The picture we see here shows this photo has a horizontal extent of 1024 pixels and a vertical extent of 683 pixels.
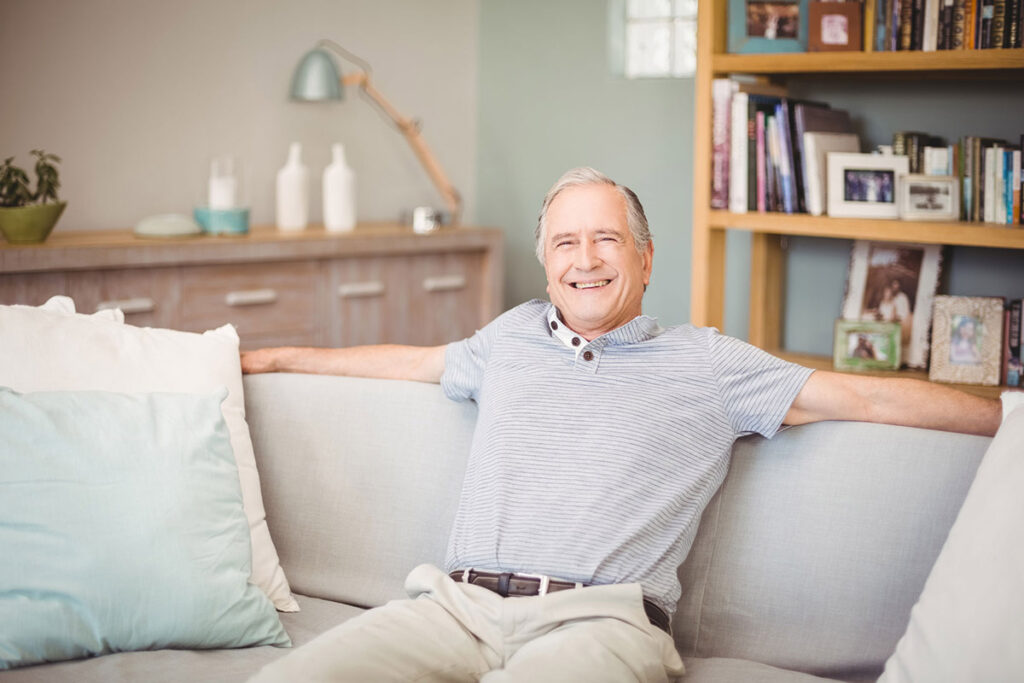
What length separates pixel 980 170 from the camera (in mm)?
2857

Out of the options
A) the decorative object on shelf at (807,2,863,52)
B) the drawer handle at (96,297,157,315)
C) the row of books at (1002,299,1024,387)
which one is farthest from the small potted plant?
the row of books at (1002,299,1024,387)

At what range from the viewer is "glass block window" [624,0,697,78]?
408cm

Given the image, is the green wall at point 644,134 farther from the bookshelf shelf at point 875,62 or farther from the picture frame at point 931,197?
the picture frame at point 931,197

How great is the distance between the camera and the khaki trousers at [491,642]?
1.46m

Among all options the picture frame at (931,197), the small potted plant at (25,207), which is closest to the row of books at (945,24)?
the picture frame at (931,197)

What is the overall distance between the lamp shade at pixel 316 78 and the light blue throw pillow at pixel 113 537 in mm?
2454

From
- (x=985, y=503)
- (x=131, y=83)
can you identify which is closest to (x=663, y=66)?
(x=131, y=83)

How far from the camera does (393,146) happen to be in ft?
14.9

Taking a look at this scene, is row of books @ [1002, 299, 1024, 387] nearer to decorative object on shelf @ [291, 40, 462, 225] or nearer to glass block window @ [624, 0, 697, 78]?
glass block window @ [624, 0, 697, 78]

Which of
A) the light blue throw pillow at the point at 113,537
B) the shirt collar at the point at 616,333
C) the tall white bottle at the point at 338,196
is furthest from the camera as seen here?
the tall white bottle at the point at 338,196

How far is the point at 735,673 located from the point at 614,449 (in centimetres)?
38

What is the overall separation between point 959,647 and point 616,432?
59 centimetres

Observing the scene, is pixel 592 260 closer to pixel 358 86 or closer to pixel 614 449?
pixel 614 449

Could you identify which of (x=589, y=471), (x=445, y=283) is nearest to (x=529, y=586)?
(x=589, y=471)
